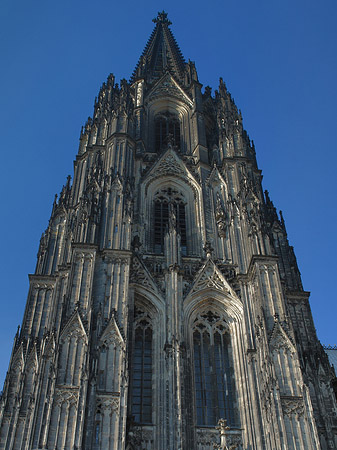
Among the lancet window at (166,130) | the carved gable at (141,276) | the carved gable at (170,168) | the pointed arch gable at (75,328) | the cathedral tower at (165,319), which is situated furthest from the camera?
the lancet window at (166,130)

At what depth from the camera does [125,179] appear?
105ft

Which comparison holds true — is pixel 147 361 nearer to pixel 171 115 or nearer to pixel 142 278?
pixel 142 278

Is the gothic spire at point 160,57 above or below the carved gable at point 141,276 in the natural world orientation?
above

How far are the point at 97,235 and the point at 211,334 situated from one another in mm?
6847

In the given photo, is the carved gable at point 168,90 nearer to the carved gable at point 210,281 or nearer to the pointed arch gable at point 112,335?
the carved gable at point 210,281

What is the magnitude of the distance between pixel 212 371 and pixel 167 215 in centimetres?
1047

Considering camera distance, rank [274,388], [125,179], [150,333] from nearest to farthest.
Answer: [274,388]
[150,333]
[125,179]

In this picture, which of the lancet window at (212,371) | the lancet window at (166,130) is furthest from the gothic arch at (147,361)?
the lancet window at (166,130)

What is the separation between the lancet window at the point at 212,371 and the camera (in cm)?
2406

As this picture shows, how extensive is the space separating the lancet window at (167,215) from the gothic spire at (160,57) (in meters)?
13.6

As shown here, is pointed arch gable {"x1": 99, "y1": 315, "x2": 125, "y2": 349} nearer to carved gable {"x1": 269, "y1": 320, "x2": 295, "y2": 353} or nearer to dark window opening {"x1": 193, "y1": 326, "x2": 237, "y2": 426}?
dark window opening {"x1": 193, "y1": 326, "x2": 237, "y2": 426}

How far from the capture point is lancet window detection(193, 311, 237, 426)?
947 inches

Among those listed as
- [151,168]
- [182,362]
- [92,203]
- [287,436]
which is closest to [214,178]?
[151,168]

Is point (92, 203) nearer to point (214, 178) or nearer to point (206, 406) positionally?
point (214, 178)
